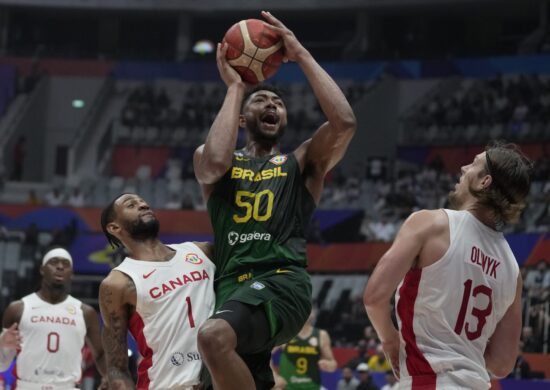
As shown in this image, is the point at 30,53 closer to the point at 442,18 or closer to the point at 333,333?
the point at 442,18

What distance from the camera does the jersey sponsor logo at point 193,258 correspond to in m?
6.25

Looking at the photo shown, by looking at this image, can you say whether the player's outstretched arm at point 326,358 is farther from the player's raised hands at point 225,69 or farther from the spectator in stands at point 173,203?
the spectator in stands at point 173,203

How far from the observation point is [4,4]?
37.6m

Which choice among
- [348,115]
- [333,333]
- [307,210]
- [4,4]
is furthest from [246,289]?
[4,4]

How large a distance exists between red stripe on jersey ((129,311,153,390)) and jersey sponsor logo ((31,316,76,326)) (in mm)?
4688

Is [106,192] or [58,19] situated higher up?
[58,19]

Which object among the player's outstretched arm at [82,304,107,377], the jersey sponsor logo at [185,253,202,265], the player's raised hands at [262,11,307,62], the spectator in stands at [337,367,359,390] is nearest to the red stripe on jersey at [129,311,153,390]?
the jersey sponsor logo at [185,253,202,265]

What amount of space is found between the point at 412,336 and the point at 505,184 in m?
0.84

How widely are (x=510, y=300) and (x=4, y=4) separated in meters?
35.5

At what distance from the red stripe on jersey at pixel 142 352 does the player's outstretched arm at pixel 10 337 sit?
3.27 metres

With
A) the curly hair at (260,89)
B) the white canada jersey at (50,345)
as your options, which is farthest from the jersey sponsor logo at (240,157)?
the white canada jersey at (50,345)

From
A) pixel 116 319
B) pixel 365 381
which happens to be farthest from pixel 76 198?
pixel 116 319

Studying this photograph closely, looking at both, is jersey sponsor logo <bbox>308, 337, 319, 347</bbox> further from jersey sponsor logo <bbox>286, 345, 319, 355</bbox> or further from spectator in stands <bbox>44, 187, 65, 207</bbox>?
spectator in stands <bbox>44, 187, 65, 207</bbox>

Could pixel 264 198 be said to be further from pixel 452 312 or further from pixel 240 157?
pixel 452 312
